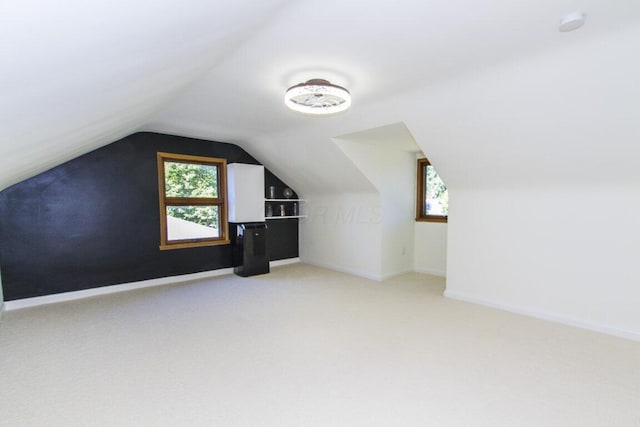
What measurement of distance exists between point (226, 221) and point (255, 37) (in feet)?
12.5

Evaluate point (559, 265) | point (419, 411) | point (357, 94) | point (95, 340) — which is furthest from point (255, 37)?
point (559, 265)

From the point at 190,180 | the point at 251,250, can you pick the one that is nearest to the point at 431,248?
the point at 251,250

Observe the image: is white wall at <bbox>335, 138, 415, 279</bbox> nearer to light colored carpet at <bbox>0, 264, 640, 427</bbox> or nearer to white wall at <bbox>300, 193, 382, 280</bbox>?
white wall at <bbox>300, 193, 382, 280</bbox>

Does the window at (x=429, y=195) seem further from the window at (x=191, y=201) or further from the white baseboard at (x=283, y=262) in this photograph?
the window at (x=191, y=201)

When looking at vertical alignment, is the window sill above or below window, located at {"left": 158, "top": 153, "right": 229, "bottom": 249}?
below

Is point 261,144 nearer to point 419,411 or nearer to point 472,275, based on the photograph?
point 472,275

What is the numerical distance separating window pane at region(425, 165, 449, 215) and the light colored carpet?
6.72 ft

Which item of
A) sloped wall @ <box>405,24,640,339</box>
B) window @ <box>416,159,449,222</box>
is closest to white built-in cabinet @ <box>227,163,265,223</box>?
window @ <box>416,159,449,222</box>

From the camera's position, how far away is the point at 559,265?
321 centimetres

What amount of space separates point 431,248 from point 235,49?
439 cm

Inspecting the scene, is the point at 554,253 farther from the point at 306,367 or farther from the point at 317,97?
the point at 317,97

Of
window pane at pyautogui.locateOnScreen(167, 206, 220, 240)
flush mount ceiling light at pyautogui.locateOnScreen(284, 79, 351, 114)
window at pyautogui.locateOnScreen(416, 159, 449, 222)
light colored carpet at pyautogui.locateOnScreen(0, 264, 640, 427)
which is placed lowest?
light colored carpet at pyautogui.locateOnScreen(0, 264, 640, 427)

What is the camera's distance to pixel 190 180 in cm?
504

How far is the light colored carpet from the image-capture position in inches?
72.7
